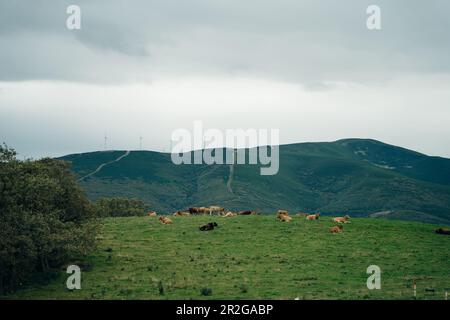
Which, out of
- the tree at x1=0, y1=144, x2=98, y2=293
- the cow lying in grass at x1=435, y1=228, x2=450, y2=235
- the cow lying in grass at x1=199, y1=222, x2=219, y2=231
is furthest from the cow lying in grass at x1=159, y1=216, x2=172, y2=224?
the cow lying in grass at x1=435, y1=228, x2=450, y2=235

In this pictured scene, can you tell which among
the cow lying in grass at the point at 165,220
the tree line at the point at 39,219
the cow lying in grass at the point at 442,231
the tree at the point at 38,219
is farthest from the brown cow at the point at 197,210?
the cow lying in grass at the point at 442,231

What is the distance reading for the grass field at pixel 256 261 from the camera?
3416 centimetres

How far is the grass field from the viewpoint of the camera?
34156mm

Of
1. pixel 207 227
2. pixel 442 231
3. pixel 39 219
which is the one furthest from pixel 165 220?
pixel 442 231

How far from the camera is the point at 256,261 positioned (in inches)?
1695

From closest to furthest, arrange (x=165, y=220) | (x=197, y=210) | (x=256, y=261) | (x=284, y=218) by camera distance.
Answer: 1. (x=256, y=261)
2. (x=284, y=218)
3. (x=165, y=220)
4. (x=197, y=210)

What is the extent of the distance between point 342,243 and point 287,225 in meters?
7.59

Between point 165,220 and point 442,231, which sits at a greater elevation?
point 165,220

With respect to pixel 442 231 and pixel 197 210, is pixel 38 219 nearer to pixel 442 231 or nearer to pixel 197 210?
pixel 197 210

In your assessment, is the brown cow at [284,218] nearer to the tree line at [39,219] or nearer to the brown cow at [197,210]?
the brown cow at [197,210]

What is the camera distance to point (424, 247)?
160 ft

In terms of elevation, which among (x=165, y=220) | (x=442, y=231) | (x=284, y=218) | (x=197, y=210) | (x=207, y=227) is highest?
(x=197, y=210)
